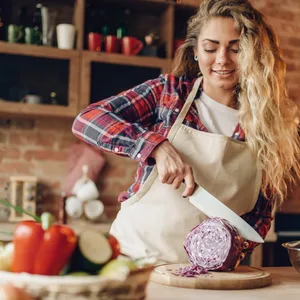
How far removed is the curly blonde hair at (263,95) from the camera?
182 centimetres

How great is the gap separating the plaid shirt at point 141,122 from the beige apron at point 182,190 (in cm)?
3

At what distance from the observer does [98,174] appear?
360 centimetres

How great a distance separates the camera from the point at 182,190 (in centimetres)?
179

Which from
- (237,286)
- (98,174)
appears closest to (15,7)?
(98,174)

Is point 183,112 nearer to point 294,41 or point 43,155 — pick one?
point 43,155

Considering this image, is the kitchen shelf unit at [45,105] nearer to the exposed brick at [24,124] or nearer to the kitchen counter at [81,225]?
the exposed brick at [24,124]

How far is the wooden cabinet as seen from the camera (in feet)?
10.6

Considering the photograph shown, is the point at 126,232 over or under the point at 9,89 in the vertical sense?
under

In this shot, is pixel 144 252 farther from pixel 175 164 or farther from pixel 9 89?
pixel 9 89

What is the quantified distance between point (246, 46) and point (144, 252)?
72 cm

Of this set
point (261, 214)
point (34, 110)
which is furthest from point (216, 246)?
point (34, 110)

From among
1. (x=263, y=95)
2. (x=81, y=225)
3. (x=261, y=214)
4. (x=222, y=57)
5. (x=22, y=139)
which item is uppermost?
(x=222, y=57)

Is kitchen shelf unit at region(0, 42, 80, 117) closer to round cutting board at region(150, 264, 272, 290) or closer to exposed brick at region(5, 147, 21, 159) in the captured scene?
exposed brick at region(5, 147, 21, 159)

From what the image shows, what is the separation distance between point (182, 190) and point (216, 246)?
0.31 metres
